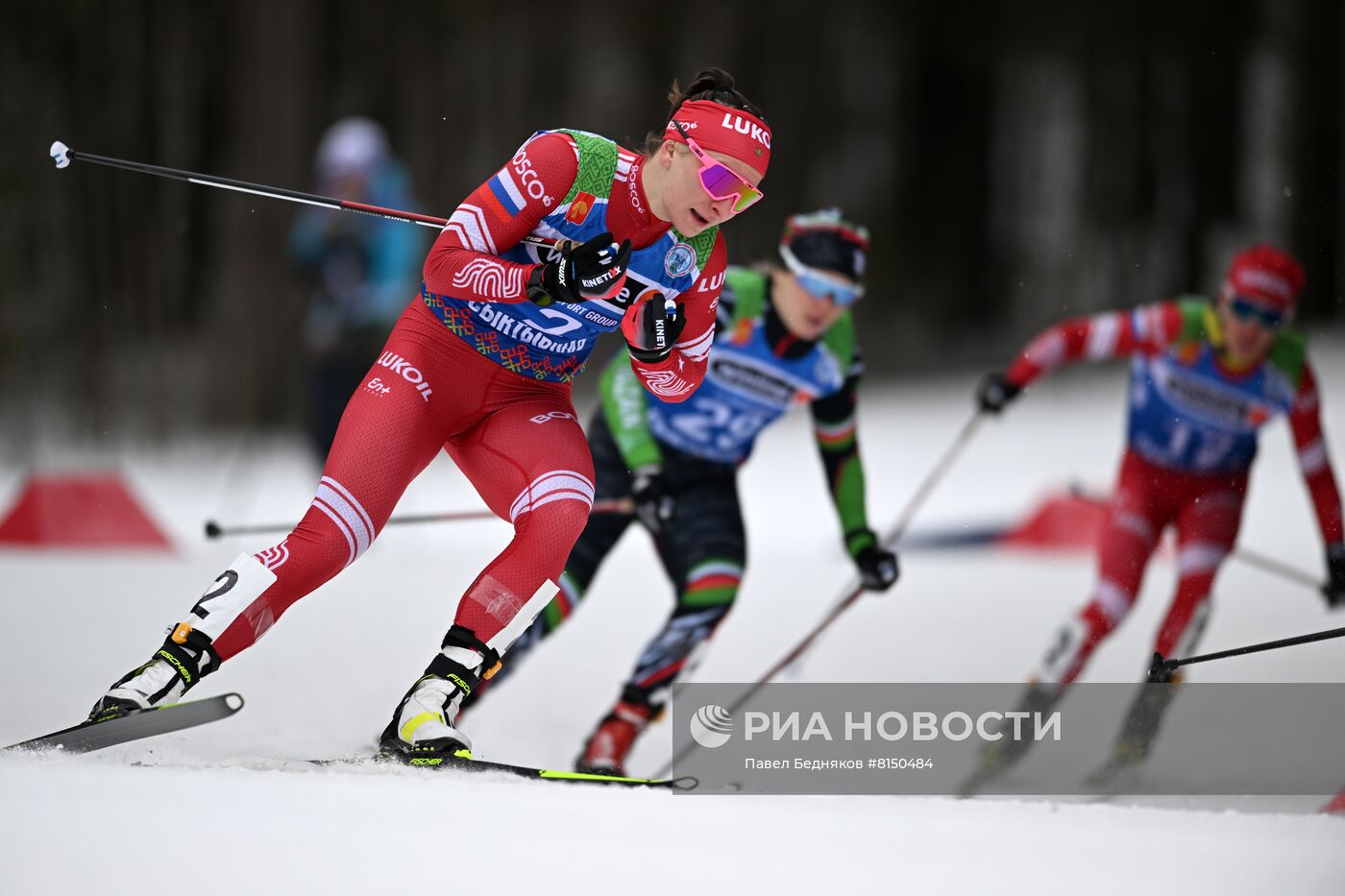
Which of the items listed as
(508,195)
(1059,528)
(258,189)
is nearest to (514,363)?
(508,195)

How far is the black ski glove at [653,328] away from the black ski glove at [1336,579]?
99.0 inches

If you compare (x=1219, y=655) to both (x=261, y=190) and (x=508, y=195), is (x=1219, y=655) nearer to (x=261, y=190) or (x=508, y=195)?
(x=508, y=195)

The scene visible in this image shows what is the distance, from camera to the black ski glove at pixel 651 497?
4215 mm

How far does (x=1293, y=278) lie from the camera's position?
189 inches

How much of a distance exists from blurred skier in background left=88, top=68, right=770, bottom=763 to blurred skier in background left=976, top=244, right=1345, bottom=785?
1.93m

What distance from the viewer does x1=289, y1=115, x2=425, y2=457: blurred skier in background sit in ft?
23.6

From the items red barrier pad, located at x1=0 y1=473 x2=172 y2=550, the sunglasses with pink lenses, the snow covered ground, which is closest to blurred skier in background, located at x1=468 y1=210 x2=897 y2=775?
the snow covered ground

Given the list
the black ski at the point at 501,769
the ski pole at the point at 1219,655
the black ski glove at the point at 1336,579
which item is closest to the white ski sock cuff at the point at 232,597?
the black ski at the point at 501,769

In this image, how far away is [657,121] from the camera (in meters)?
8.66

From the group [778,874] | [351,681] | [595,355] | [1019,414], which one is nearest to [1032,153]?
[1019,414]

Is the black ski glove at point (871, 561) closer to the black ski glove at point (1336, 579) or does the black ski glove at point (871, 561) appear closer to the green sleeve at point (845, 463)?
the green sleeve at point (845, 463)

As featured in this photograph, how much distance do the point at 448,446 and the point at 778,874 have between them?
1.45m

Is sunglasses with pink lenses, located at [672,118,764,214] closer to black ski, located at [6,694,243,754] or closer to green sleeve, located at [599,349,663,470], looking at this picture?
green sleeve, located at [599,349,663,470]

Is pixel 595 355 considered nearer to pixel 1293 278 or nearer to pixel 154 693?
pixel 1293 278
